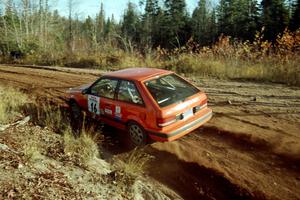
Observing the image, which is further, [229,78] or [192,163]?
[229,78]

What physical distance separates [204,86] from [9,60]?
→ 62.4ft

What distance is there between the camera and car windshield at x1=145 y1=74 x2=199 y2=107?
19.7 ft

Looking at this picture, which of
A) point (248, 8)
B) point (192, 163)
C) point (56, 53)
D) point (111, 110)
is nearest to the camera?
point (192, 163)

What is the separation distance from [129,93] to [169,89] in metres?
0.84

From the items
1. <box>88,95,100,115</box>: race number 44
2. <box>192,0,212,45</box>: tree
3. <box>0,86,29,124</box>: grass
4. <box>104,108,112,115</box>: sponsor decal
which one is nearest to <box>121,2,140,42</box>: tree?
<box>192,0,212,45</box>: tree

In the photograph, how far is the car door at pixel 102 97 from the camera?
682cm

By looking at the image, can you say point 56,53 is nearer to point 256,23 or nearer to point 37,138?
point 37,138

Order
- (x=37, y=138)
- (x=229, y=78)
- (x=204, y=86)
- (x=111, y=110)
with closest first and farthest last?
(x=37, y=138), (x=111, y=110), (x=204, y=86), (x=229, y=78)

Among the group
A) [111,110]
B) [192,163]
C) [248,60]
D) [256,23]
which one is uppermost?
[256,23]

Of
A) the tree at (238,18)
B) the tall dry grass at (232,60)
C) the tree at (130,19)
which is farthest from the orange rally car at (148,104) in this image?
the tree at (130,19)

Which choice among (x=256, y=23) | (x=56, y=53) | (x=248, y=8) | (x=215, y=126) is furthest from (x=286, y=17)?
(x=215, y=126)

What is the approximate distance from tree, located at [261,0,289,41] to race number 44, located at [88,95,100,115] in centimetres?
4304

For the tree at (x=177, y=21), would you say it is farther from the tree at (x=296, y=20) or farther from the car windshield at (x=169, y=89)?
the car windshield at (x=169, y=89)

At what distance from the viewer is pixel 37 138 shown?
601cm
